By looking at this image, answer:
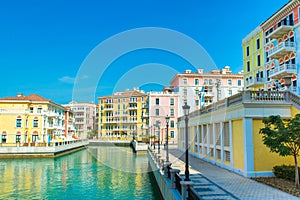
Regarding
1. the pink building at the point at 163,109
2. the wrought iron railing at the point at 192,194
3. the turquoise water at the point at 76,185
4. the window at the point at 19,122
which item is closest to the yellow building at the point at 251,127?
the turquoise water at the point at 76,185

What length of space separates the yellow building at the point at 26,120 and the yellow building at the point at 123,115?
22.6 meters

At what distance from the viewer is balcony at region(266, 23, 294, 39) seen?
2659cm

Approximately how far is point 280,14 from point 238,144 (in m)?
19.8

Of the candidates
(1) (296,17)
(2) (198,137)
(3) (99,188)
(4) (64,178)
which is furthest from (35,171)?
(1) (296,17)

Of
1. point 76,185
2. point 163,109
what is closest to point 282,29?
point 76,185

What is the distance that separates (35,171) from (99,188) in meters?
10.5

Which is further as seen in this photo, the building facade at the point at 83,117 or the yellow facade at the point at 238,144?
the building facade at the point at 83,117

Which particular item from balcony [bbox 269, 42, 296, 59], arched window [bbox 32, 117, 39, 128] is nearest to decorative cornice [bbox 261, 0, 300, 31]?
balcony [bbox 269, 42, 296, 59]

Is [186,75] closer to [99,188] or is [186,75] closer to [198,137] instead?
[198,137]

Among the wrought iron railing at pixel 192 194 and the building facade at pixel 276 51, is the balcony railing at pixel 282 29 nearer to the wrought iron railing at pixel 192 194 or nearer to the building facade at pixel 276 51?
the building facade at pixel 276 51

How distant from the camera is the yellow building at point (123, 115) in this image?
68688mm

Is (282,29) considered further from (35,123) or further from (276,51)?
(35,123)

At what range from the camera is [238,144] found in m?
14.8

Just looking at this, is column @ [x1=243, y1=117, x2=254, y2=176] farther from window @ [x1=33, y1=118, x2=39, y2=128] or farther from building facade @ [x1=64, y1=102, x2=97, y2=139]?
building facade @ [x1=64, y1=102, x2=97, y2=139]
